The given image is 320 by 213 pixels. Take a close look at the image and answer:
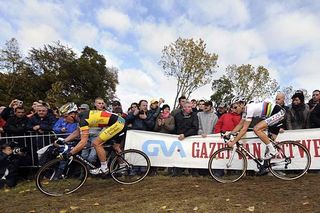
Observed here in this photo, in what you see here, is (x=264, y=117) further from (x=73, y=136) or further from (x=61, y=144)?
(x=61, y=144)

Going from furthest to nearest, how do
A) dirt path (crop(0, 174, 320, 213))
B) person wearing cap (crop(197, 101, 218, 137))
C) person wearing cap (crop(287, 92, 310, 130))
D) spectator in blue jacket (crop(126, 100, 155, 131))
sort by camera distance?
spectator in blue jacket (crop(126, 100, 155, 131)) → person wearing cap (crop(197, 101, 218, 137)) → person wearing cap (crop(287, 92, 310, 130)) → dirt path (crop(0, 174, 320, 213))

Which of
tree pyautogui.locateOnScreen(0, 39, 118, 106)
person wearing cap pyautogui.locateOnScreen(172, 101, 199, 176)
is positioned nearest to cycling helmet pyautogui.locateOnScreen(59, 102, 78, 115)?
person wearing cap pyautogui.locateOnScreen(172, 101, 199, 176)

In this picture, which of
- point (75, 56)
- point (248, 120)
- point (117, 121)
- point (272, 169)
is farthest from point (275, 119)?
point (75, 56)

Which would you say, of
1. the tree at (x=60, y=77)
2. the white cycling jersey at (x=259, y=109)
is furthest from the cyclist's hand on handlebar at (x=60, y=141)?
the tree at (x=60, y=77)

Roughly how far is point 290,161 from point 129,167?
3.98m

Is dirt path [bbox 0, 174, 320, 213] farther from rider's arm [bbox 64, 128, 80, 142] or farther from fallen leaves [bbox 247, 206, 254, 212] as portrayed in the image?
rider's arm [bbox 64, 128, 80, 142]

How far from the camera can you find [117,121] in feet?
25.5

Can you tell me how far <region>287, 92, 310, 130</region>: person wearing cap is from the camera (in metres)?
8.79

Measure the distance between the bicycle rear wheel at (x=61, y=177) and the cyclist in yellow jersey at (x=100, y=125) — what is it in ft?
1.02

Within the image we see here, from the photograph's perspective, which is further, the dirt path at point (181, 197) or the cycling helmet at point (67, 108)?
the cycling helmet at point (67, 108)

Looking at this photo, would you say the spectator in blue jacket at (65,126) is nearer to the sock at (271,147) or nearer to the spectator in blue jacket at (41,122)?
the spectator in blue jacket at (41,122)

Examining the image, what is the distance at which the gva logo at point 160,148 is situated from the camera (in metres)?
9.05

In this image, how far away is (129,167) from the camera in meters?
8.05

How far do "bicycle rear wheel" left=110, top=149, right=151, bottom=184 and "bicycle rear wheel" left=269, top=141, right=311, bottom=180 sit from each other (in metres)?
3.19
